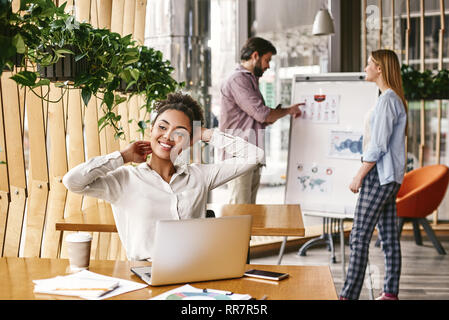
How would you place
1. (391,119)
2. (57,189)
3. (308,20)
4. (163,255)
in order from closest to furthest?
1. (163,255)
2. (57,189)
3. (391,119)
4. (308,20)

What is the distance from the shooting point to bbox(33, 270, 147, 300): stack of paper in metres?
1.72

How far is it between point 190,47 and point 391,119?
214 centimetres

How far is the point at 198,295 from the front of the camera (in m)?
1.69

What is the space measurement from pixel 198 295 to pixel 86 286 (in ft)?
1.14

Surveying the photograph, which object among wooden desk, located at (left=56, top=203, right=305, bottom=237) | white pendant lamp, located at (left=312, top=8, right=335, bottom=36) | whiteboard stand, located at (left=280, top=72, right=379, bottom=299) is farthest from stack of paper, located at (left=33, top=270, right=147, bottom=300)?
white pendant lamp, located at (left=312, top=8, right=335, bottom=36)

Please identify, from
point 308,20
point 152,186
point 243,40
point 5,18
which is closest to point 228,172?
point 152,186

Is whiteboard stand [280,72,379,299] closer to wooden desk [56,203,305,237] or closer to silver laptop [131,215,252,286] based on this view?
wooden desk [56,203,305,237]

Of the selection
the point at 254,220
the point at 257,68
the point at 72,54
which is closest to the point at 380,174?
the point at 254,220

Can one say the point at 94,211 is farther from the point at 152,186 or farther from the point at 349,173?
the point at 349,173

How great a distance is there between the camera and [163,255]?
1.75 meters

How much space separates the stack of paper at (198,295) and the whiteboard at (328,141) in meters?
3.43

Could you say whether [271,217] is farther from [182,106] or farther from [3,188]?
[3,188]

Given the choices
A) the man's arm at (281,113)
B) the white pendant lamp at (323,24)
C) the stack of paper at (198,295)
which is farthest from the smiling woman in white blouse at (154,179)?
the white pendant lamp at (323,24)

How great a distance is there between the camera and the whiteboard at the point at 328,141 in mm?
5070
